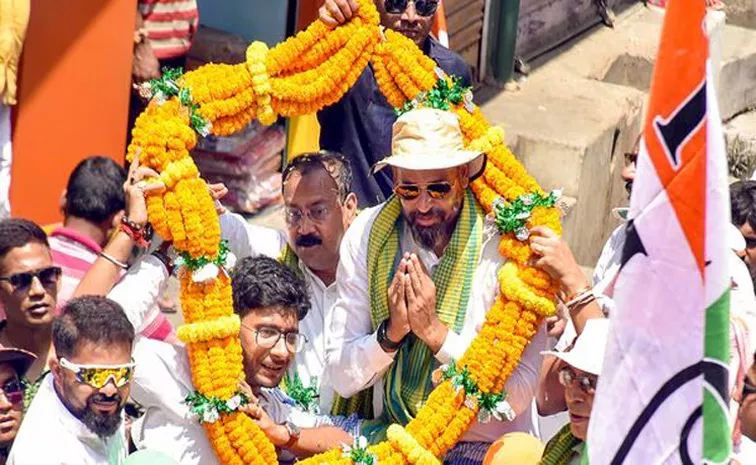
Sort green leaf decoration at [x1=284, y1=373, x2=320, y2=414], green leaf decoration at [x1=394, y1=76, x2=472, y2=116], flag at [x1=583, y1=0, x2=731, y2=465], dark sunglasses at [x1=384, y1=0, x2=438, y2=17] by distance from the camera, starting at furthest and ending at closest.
→ dark sunglasses at [x1=384, y1=0, x2=438, y2=17] < green leaf decoration at [x1=284, y1=373, x2=320, y2=414] < green leaf decoration at [x1=394, y1=76, x2=472, y2=116] < flag at [x1=583, y1=0, x2=731, y2=465]

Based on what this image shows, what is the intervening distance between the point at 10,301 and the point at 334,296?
130 cm

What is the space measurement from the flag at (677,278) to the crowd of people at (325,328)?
3.46 ft

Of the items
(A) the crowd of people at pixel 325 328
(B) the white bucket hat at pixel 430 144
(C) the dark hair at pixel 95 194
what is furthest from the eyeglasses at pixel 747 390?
(C) the dark hair at pixel 95 194

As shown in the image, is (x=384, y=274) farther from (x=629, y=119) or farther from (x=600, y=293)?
(x=629, y=119)

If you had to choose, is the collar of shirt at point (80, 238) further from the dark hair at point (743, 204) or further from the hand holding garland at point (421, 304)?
the dark hair at point (743, 204)

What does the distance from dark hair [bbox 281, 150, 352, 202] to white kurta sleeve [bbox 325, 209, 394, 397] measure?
490mm

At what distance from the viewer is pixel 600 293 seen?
6277 millimetres

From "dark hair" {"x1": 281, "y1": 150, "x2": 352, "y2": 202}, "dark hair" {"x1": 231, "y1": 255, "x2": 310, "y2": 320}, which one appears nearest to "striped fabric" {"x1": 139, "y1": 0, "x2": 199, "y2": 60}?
"dark hair" {"x1": 281, "y1": 150, "x2": 352, "y2": 202}

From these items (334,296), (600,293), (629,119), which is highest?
(600,293)

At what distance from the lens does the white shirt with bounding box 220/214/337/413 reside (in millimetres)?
6973

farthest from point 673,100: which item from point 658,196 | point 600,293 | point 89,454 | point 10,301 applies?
point 10,301

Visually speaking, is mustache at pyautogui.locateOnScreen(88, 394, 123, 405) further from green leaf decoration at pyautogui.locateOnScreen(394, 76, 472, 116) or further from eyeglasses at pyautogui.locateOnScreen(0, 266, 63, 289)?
green leaf decoration at pyautogui.locateOnScreen(394, 76, 472, 116)

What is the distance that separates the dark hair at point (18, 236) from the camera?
691cm

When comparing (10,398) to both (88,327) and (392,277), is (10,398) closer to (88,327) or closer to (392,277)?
(88,327)
